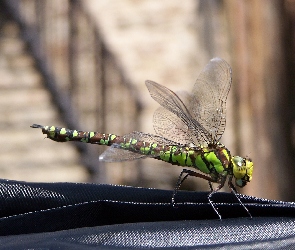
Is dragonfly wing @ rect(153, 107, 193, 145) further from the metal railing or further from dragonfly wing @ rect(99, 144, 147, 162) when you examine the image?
the metal railing

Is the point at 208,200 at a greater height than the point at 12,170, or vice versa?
the point at 208,200

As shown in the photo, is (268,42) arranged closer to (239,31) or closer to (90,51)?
(239,31)

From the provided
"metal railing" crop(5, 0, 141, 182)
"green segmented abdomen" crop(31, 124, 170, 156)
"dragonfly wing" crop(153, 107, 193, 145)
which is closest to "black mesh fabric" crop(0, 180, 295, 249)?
"green segmented abdomen" crop(31, 124, 170, 156)

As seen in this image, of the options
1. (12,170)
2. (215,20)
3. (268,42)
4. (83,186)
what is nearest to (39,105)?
(12,170)

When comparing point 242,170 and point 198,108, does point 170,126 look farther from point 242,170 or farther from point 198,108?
point 242,170

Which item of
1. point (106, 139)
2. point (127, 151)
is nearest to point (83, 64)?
point (106, 139)
